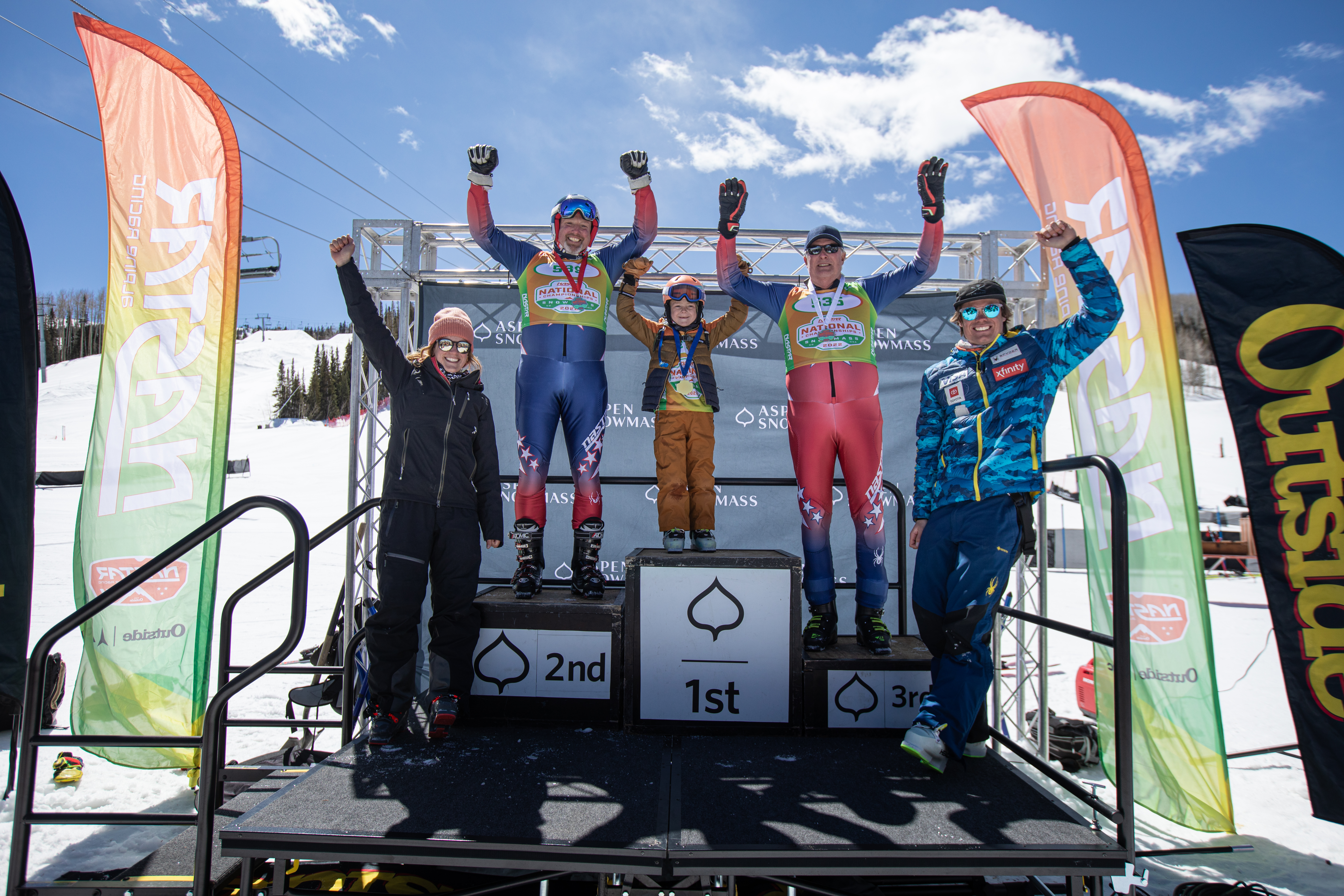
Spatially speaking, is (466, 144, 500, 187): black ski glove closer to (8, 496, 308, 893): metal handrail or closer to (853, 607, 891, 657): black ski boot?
(8, 496, 308, 893): metal handrail

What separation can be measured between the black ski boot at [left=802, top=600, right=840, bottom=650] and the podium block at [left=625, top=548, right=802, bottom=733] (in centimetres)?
19

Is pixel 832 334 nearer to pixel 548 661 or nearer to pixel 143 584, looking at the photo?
pixel 548 661

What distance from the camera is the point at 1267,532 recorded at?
3.63 meters

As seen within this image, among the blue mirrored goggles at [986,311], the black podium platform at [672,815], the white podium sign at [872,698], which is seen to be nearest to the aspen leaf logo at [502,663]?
the black podium platform at [672,815]

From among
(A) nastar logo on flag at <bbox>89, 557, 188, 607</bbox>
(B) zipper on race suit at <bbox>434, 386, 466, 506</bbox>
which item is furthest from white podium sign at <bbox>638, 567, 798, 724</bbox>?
(A) nastar logo on flag at <bbox>89, 557, 188, 607</bbox>

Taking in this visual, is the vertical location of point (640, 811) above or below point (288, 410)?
below

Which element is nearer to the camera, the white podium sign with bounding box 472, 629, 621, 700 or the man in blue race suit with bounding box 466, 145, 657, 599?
the white podium sign with bounding box 472, 629, 621, 700

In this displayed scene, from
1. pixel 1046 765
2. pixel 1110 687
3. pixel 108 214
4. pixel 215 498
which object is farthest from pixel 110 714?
pixel 1110 687

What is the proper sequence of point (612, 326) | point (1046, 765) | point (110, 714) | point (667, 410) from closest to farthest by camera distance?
point (1046, 765) → point (667, 410) → point (110, 714) → point (612, 326)

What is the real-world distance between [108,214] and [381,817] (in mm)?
4316

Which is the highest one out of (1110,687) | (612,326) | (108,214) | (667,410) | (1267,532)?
(108,214)

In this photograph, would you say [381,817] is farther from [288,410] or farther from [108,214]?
[288,410]

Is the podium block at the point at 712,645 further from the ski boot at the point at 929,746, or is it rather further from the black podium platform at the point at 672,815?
the ski boot at the point at 929,746

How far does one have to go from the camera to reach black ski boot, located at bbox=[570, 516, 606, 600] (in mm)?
3258
